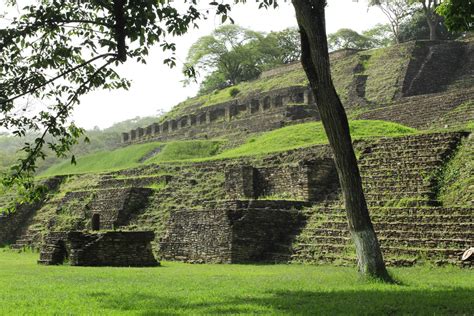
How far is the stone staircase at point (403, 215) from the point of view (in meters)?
11.5

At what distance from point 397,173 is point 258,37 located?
141 feet

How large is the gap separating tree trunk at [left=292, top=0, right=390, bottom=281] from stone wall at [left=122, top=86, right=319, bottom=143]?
19091mm

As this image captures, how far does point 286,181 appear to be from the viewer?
1788 centimetres

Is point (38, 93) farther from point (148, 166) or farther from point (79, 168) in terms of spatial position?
point (79, 168)

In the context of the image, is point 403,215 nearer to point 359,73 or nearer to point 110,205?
point 110,205

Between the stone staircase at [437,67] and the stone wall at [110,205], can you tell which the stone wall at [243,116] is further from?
the stone wall at [110,205]

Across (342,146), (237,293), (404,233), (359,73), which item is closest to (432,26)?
(359,73)

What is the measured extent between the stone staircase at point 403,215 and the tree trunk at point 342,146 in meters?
2.37

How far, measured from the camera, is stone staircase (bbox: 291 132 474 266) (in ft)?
37.9

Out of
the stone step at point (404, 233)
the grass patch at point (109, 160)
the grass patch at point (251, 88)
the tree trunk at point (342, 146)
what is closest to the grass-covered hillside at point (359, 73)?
the grass patch at point (251, 88)

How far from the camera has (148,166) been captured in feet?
84.0

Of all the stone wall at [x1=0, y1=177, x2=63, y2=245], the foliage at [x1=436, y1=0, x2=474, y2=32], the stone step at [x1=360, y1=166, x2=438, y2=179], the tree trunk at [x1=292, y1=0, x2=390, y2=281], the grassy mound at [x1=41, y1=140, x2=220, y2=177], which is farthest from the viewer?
the grassy mound at [x1=41, y1=140, x2=220, y2=177]

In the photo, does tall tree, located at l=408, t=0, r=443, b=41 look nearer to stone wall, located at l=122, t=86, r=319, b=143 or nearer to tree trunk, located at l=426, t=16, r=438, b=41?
tree trunk, located at l=426, t=16, r=438, b=41

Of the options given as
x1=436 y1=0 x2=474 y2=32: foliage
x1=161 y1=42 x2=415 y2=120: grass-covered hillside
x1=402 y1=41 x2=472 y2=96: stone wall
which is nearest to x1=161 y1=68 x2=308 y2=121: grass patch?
x1=161 y1=42 x2=415 y2=120: grass-covered hillside
